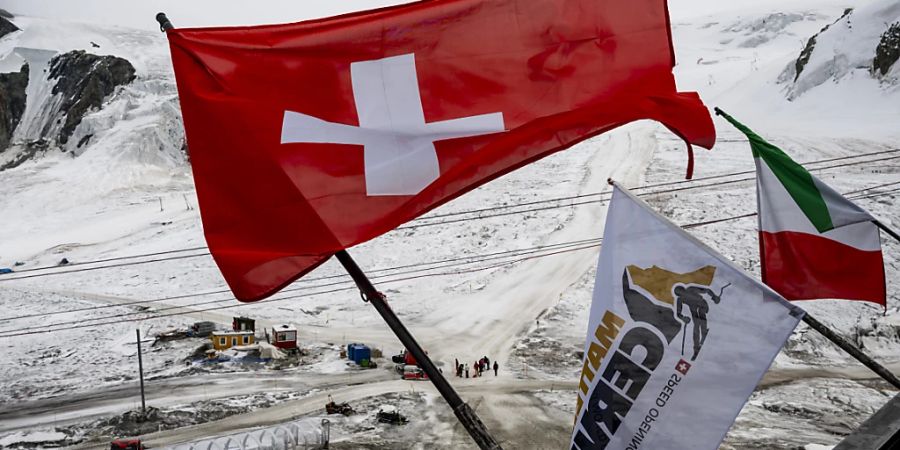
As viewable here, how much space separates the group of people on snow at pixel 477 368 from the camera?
75.8 ft

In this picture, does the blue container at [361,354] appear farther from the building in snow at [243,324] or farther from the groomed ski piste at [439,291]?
the building in snow at [243,324]

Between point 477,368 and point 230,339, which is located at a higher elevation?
point 230,339

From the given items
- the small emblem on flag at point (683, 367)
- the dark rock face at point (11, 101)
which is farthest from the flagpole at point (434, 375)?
the dark rock face at point (11, 101)

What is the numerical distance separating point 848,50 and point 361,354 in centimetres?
5193

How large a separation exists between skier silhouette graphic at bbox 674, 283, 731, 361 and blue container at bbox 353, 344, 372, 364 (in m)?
21.9

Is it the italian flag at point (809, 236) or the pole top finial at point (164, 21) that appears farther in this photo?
the italian flag at point (809, 236)

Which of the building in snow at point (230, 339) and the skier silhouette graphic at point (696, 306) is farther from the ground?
the skier silhouette graphic at point (696, 306)

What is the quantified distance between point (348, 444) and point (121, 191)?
1910 inches

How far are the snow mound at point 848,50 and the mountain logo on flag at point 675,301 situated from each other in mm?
55807

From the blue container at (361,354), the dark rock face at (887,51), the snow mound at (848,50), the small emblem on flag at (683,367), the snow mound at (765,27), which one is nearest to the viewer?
the small emblem on flag at (683,367)

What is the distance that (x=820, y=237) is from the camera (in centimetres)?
757

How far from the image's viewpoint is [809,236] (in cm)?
757

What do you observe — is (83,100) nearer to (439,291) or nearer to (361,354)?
(439,291)

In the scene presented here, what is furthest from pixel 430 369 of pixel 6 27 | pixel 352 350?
pixel 6 27
